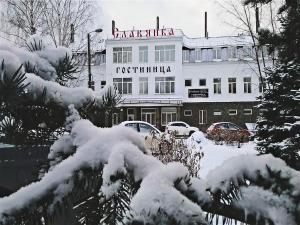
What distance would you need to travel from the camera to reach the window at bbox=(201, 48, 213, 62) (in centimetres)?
4406

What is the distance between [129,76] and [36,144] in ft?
141

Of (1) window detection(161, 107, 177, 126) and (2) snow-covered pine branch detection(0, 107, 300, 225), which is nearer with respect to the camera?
(2) snow-covered pine branch detection(0, 107, 300, 225)

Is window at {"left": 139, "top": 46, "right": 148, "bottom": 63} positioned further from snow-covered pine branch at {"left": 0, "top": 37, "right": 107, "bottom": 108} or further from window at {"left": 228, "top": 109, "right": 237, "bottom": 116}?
snow-covered pine branch at {"left": 0, "top": 37, "right": 107, "bottom": 108}

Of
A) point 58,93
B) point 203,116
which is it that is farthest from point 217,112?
point 58,93

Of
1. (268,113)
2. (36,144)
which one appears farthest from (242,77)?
(36,144)

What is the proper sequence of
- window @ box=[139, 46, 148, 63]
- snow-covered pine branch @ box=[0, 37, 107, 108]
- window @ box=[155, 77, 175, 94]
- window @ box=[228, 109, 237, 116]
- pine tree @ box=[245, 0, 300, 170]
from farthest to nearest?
window @ box=[139, 46, 148, 63]
window @ box=[155, 77, 175, 94]
window @ box=[228, 109, 237, 116]
pine tree @ box=[245, 0, 300, 170]
snow-covered pine branch @ box=[0, 37, 107, 108]

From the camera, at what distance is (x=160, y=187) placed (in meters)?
0.75

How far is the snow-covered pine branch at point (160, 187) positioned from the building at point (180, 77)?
41.9 metres

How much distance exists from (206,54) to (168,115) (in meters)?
7.34

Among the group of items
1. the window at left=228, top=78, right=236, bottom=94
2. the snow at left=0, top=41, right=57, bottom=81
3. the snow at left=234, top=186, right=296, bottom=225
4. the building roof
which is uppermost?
the building roof

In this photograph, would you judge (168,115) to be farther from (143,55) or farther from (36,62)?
(36,62)

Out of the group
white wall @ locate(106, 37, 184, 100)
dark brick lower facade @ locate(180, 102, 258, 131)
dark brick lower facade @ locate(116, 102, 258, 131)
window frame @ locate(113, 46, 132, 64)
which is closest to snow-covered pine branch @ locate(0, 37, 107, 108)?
dark brick lower facade @ locate(116, 102, 258, 131)

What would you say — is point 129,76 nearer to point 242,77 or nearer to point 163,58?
point 163,58

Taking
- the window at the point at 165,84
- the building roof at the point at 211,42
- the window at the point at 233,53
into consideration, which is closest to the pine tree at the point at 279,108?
the window at the point at 165,84
